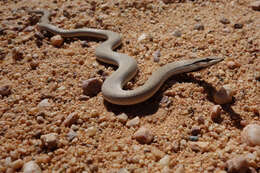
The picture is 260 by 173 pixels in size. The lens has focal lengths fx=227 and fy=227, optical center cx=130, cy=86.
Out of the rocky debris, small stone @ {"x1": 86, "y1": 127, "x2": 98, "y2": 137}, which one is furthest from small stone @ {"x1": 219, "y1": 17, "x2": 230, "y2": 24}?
small stone @ {"x1": 86, "y1": 127, "x2": 98, "y2": 137}

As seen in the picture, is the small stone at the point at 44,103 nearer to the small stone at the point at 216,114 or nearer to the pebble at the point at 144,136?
the pebble at the point at 144,136

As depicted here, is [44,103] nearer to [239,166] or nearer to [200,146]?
[200,146]

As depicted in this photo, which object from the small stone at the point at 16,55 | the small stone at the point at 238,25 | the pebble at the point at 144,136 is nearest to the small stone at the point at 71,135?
the pebble at the point at 144,136

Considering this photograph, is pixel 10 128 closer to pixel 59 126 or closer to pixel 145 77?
pixel 59 126

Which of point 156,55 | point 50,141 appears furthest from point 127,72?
point 50,141

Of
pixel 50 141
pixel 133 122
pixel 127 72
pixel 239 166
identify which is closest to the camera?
pixel 239 166

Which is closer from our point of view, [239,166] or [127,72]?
[239,166]
